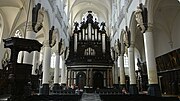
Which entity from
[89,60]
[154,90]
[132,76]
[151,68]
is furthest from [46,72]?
[89,60]

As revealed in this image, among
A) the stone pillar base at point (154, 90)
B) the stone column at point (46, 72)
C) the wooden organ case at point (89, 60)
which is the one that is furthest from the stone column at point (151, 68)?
the wooden organ case at point (89, 60)

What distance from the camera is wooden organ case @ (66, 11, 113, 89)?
23.6m

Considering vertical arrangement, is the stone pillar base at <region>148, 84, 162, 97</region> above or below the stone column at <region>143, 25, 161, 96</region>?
below

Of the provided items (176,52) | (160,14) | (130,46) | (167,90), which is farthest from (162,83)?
(160,14)

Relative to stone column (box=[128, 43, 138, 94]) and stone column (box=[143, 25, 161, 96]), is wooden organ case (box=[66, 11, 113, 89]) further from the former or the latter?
stone column (box=[143, 25, 161, 96])

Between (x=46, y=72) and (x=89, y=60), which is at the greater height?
(x=89, y=60)

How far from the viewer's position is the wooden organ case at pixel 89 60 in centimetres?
2361

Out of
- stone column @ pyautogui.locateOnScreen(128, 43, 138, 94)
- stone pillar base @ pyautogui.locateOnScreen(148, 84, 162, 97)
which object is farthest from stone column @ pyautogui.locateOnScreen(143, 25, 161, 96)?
stone column @ pyautogui.locateOnScreen(128, 43, 138, 94)

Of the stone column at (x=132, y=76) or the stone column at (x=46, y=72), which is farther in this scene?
the stone column at (x=132, y=76)

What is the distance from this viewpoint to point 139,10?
34.4 feet

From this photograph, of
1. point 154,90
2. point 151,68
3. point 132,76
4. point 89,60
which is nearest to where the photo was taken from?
point 154,90

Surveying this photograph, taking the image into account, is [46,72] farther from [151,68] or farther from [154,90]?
[154,90]

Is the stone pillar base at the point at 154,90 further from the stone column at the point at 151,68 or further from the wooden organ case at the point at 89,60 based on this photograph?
the wooden organ case at the point at 89,60

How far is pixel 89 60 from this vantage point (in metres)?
23.7
